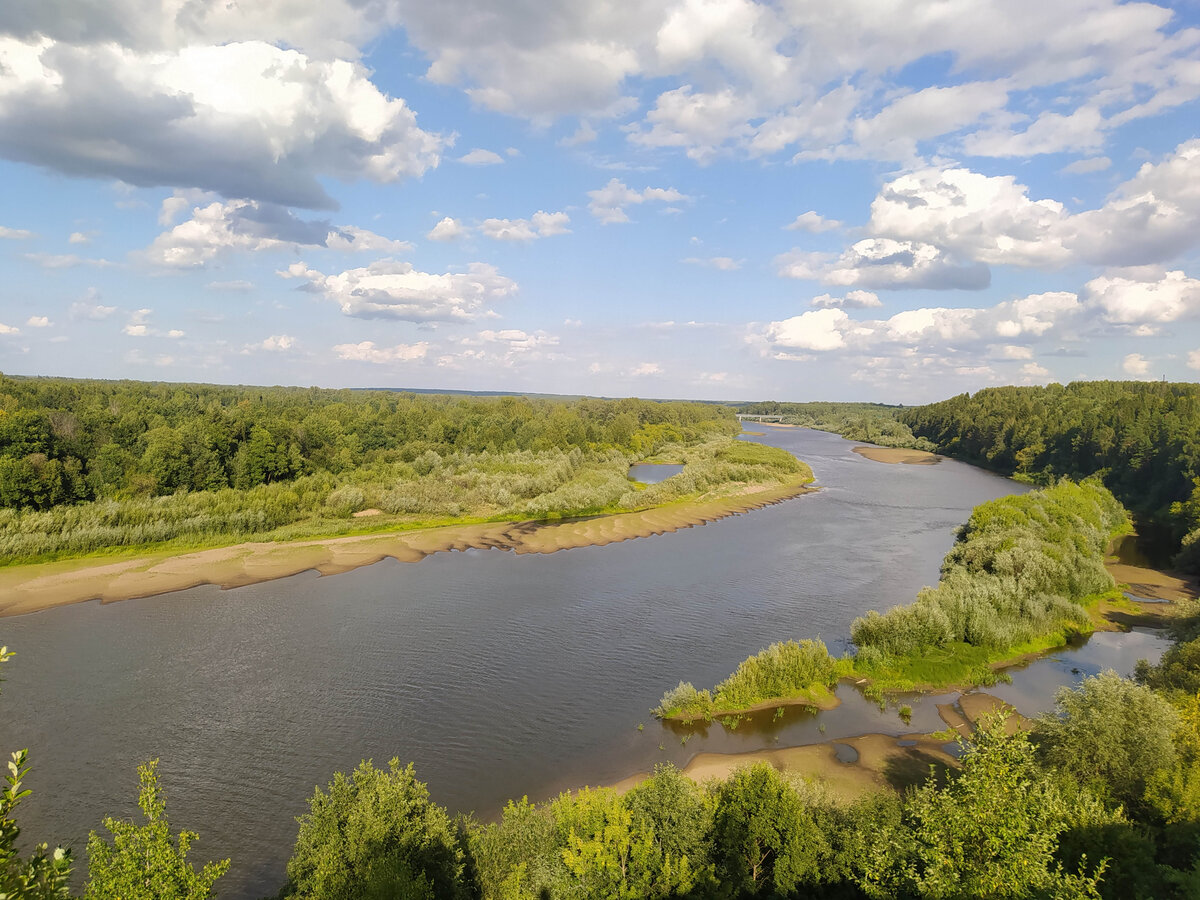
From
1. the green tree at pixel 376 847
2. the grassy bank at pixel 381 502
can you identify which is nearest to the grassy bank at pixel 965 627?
the green tree at pixel 376 847

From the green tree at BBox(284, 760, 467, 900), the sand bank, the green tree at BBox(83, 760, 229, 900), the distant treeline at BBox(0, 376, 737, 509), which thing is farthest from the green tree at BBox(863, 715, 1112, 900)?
the distant treeline at BBox(0, 376, 737, 509)

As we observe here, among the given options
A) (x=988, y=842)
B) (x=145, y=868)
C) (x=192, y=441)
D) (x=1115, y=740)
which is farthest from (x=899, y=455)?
(x=145, y=868)

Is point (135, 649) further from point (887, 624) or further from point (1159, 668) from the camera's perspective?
point (1159, 668)

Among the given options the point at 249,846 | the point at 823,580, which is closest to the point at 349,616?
the point at 249,846

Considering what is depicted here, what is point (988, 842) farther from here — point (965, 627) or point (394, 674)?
point (394, 674)

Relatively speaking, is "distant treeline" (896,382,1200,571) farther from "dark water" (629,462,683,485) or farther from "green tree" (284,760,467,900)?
"green tree" (284,760,467,900)

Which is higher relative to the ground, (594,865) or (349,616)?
(594,865)

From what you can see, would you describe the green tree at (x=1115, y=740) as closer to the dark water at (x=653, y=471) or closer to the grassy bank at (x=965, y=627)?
the grassy bank at (x=965, y=627)
